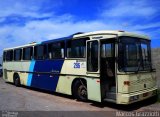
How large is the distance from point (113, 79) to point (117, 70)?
3.08ft

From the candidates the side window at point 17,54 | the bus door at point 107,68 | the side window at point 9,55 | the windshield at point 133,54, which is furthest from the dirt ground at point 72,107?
the side window at point 9,55

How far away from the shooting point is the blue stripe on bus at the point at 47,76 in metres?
13.5

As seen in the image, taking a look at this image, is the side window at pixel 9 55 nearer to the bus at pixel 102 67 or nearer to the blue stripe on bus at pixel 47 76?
the blue stripe on bus at pixel 47 76

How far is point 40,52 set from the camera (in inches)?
601

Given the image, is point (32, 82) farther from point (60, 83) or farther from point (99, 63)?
point (99, 63)

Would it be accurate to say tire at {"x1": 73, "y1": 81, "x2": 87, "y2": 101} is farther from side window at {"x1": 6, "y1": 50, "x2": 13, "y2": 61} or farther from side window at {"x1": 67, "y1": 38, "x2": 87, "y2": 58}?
side window at {"x1": 6, "y1": 50, "x2": 13, "y2": 61}

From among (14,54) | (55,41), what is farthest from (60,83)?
(14,54)

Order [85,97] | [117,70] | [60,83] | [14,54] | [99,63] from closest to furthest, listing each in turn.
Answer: [117,70] → [99,63] → [85,97] → [60,83] → [14,54]

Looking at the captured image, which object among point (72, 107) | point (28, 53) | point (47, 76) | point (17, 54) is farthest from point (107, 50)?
point (17, 54)

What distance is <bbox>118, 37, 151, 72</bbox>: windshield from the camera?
986 centimetres

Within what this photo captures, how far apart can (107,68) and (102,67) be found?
0.23m

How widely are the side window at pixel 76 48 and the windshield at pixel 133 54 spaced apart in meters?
2.09

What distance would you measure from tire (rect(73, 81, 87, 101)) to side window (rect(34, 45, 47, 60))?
10.8 feet

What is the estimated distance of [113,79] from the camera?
10.7 metres
